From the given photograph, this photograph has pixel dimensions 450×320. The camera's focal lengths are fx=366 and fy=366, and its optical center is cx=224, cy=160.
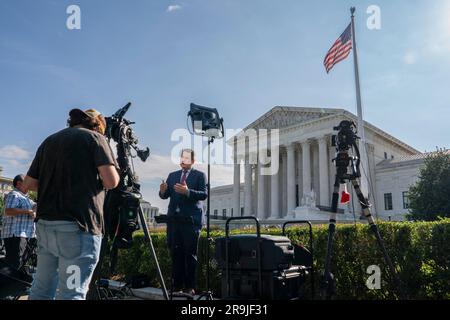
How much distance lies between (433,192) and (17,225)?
3209cm

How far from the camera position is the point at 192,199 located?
6254 millimetres

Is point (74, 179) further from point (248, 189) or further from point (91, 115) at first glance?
point (248, 189)

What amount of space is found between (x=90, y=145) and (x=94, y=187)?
390mm

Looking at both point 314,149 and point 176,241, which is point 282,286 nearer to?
point 176,241

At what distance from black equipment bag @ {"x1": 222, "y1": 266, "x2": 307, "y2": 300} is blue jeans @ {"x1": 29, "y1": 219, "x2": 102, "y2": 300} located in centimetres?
179

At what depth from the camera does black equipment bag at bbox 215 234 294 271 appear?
415 cm

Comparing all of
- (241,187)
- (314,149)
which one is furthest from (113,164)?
(241,187)

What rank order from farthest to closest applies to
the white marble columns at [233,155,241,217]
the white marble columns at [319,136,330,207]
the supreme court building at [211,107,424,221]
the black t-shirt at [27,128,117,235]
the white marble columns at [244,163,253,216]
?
1. the white marble columns at [233,155,241,217]
2. the white marble columns at [244,163,253,216]
3. the supreme court building at [211,107,424,221]
4. the white marble columns at [319,136,330,207]
5. the black t-shirt at [27,128,117,235]

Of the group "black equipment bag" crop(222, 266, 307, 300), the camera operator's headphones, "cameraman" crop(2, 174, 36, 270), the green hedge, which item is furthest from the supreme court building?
the camera operator's headphones

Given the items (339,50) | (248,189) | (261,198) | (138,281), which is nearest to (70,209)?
(138,281)

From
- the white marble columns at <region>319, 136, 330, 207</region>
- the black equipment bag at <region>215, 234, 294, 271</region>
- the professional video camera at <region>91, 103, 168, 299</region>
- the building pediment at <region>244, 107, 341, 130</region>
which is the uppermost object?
the building pediment at <region>244, 107, 341, 130</region>

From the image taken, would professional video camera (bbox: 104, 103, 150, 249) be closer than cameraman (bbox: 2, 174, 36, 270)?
Yes

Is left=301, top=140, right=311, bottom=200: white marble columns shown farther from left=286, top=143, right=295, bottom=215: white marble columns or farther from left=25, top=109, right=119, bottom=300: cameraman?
left=25, top=109, right=119, bottom=300: cameraman

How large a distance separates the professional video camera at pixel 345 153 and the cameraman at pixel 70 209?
10.8 feet
